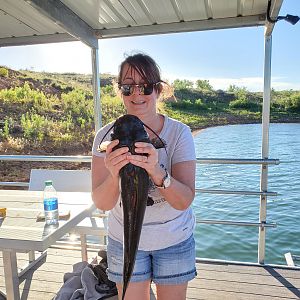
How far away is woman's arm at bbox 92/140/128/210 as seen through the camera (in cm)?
116

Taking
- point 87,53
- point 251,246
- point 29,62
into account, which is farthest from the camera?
point 29,62

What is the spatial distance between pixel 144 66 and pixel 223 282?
6.74 ft

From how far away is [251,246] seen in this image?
294 inches

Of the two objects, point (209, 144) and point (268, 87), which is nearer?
point (268, 87)

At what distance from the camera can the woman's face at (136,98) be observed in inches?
56.2

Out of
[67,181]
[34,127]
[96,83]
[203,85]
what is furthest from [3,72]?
[67,181]

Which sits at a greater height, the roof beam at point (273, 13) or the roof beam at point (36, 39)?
the roof beam at point (36, 39)

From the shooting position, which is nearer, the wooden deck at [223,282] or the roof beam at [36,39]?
the wooden deck at [223,282]

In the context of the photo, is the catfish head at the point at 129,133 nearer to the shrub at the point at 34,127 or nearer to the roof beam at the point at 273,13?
the roof beam at the point at 273,13

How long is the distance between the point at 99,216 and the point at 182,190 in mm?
1822

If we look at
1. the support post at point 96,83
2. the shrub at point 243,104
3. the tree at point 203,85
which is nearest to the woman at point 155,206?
the support post at point 96,83

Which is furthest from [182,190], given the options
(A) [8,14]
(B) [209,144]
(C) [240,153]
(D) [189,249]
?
(B) [209,144]

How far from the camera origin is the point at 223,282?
2.73m

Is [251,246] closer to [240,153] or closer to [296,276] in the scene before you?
[296,276]
